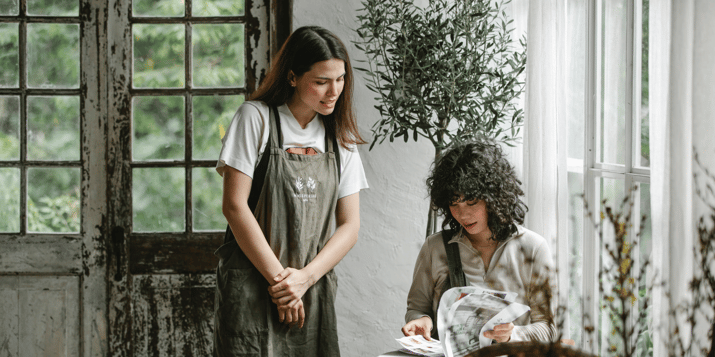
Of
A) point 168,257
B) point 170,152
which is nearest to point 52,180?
point 170,152

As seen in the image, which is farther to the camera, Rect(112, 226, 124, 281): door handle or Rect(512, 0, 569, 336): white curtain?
Rect(112, 226, 124, 281): door handle

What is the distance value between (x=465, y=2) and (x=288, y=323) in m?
1.36

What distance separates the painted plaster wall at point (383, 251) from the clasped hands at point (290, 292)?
971mm

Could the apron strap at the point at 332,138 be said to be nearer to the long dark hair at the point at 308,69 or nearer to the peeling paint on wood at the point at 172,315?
the long dark hair at the point at 308,69

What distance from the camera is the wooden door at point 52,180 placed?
9.39ft

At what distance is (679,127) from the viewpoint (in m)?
1.38

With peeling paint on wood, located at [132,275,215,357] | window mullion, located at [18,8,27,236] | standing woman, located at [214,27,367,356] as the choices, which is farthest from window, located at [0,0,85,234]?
standing woman, located at [214,27,367,356]

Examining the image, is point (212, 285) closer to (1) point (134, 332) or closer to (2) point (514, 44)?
(1) point (134, 332)

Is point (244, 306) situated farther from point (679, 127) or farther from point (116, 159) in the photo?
point (116, 159)

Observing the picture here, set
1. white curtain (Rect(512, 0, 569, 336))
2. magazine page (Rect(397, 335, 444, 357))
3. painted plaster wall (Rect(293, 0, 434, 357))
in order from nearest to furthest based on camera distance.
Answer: magazine page (Rect(397, 335, 444, 357)) → white curtain (Rect(512, 0, 569, 336)) → painted plaster wall (Rect(293, 0, 434, 357))

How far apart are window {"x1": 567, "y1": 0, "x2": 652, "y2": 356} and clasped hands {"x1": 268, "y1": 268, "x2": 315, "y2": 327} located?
0.91m

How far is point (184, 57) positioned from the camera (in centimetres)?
295

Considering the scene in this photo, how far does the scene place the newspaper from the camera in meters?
1.38

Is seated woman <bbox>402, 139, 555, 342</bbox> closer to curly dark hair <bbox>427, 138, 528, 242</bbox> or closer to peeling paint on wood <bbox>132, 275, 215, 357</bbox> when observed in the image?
curly dark hair <bbox>427, 138, 528, 242</bbox>
